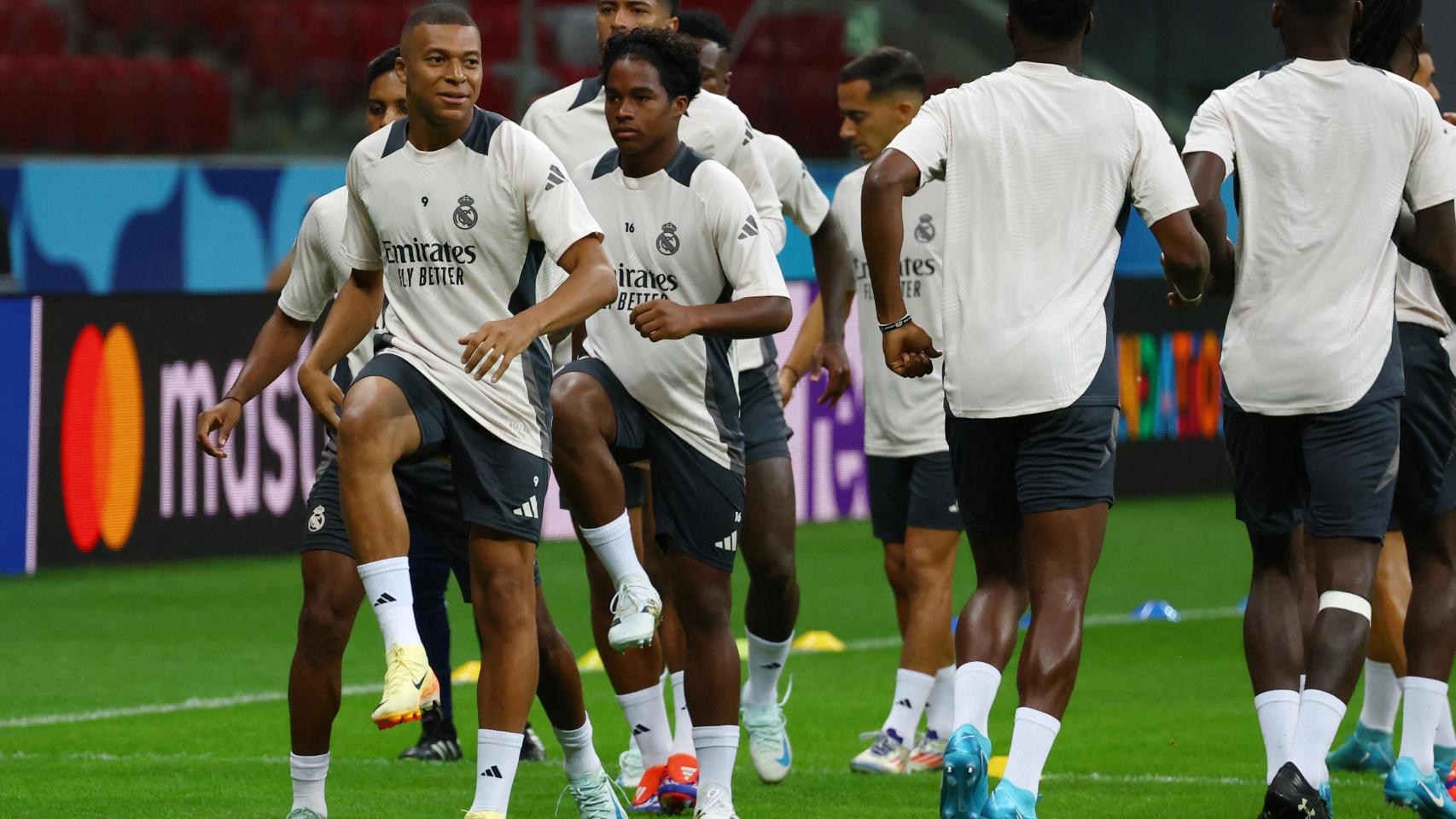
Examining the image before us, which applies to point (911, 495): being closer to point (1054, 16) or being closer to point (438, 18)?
point (1054, 16)

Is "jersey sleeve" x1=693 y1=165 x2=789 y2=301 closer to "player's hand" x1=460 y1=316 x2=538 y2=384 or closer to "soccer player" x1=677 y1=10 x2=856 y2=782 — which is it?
"soccer player" x1=677 y1=10 x2=856 y2=782

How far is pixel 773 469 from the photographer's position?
7.02 metres

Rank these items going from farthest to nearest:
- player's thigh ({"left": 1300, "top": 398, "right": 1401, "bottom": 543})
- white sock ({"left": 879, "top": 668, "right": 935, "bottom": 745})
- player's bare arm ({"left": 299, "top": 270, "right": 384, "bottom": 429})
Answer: white sock ({"left": 879, "top": 668, "right": 935, "bottom": 745})
player's bare arm ({"left": 299, "top": 270, "right": 384, "bottom": 429})
player's thigh ({"left": 1300, "top": 398, "right": 1401, "bottom": 543})

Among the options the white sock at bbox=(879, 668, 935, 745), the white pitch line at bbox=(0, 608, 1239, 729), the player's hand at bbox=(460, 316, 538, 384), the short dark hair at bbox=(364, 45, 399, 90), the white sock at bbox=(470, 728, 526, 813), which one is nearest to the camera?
the player's hand at bbox=(460, 316, 538, 384)

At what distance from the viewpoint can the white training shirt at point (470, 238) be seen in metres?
5.66

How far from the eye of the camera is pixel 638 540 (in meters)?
7.34

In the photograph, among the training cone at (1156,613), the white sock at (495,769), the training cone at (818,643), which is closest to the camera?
the white sock at (495,769)

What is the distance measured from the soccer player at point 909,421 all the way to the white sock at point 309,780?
2373 mm

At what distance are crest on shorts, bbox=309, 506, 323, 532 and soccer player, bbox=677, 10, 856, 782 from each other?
4.69 feet

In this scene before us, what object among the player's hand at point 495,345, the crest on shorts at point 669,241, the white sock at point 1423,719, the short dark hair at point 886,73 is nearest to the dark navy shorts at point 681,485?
the crest on shorts at point 669,241

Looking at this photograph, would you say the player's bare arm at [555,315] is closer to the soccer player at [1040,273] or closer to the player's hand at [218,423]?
the soccer player at [1040,273]

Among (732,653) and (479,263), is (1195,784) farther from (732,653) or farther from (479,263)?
(479,263)

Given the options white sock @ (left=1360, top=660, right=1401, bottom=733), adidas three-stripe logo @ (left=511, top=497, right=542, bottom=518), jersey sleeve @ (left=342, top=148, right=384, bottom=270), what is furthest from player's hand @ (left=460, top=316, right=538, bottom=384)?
white sock @ (left=1360, top=660, right=1401, bottom=733)

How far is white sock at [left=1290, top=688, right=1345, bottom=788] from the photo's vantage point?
5789 millimetres
